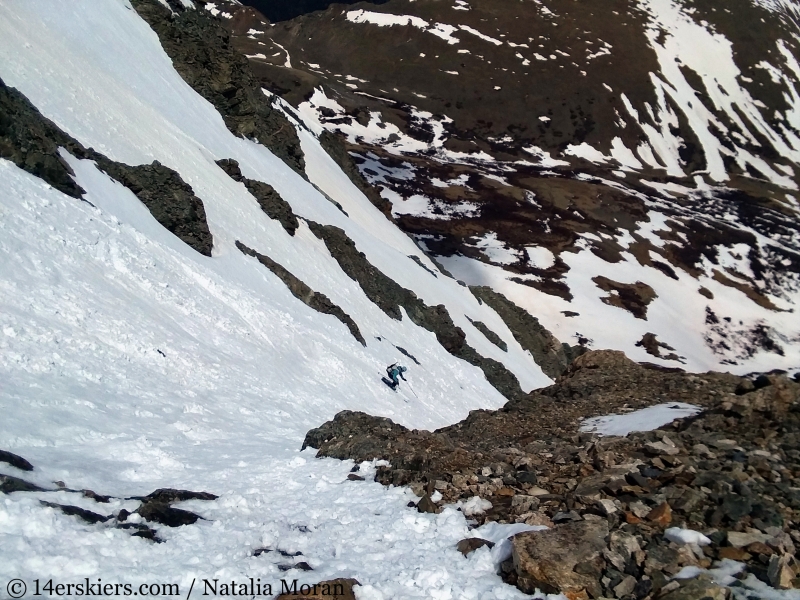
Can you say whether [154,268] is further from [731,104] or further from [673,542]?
[731,104]

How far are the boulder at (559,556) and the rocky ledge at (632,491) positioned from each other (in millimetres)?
13

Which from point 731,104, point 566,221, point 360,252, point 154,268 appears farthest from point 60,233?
point 731,104

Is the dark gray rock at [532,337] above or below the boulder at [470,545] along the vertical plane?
below

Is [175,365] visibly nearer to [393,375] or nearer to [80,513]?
[80,513]

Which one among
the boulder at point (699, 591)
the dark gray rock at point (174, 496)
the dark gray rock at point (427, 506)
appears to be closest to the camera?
the boulder at point (699, 591)

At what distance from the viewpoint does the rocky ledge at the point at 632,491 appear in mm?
6848

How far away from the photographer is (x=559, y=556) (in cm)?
714

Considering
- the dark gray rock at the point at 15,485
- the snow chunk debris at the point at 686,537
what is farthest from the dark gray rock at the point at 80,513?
the snow chunk debris at the point at 686,537

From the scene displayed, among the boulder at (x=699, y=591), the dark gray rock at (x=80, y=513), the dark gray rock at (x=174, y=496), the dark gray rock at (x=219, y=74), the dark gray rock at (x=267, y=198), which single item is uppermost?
the dark gray rock at (x=219, y=74)

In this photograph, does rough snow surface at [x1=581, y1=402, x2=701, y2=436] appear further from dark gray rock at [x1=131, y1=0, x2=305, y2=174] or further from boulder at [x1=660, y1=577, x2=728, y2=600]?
dark gray rock at [x1=131, y1=0, x2=305, y2=174]

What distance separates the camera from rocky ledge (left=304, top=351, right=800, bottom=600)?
685 centimetres

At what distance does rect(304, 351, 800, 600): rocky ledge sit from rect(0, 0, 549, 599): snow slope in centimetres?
68

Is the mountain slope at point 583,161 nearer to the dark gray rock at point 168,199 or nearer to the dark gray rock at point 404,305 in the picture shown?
the dark gray rock at point 404,305

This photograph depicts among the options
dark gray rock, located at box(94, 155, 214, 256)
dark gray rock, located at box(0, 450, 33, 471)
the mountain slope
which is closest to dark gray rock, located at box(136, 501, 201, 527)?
dark gray rock, located at box(0, 450, 33, 471)
